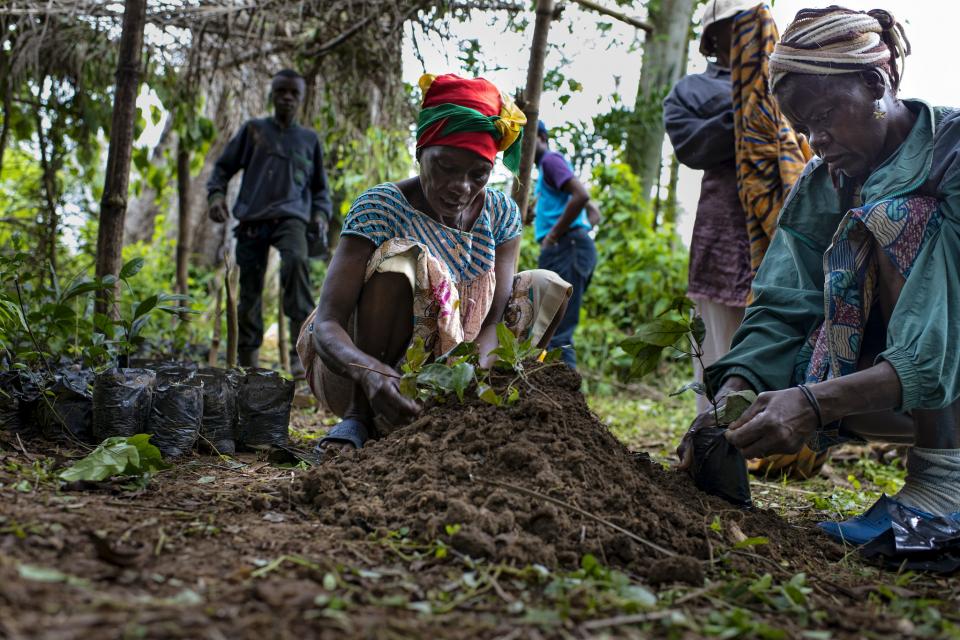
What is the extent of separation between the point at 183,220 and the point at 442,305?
4416 mm

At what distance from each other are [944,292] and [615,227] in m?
5.80

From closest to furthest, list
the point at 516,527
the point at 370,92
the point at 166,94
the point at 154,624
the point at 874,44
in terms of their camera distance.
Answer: the point at 154,624 < the point at 516,527 < the point at 874,44 < the point at 166,94 < the point at 370,92

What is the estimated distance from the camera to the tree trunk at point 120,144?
317 centimetres

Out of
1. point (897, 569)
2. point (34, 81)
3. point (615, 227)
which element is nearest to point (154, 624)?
point (897, 569)

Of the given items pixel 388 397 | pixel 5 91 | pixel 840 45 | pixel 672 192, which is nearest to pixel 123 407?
pixel 388 397

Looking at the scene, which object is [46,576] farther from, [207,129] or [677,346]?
[207,129]

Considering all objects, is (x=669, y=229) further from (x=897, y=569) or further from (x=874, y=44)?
(x=897, y=569)

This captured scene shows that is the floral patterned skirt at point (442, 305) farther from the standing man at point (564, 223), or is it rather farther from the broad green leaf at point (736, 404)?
the standing man at point (564, 223)

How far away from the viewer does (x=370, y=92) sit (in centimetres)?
589

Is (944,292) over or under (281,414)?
over

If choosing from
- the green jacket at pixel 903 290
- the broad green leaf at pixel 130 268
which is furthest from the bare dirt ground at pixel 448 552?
the broad green leaf at pixel 130 268

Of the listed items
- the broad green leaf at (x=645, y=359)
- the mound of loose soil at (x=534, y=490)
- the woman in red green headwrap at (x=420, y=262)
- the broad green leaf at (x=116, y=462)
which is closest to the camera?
the mound of loose soil at (x=534, y=490)

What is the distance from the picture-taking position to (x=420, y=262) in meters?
2.56

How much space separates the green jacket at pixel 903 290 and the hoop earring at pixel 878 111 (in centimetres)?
10
